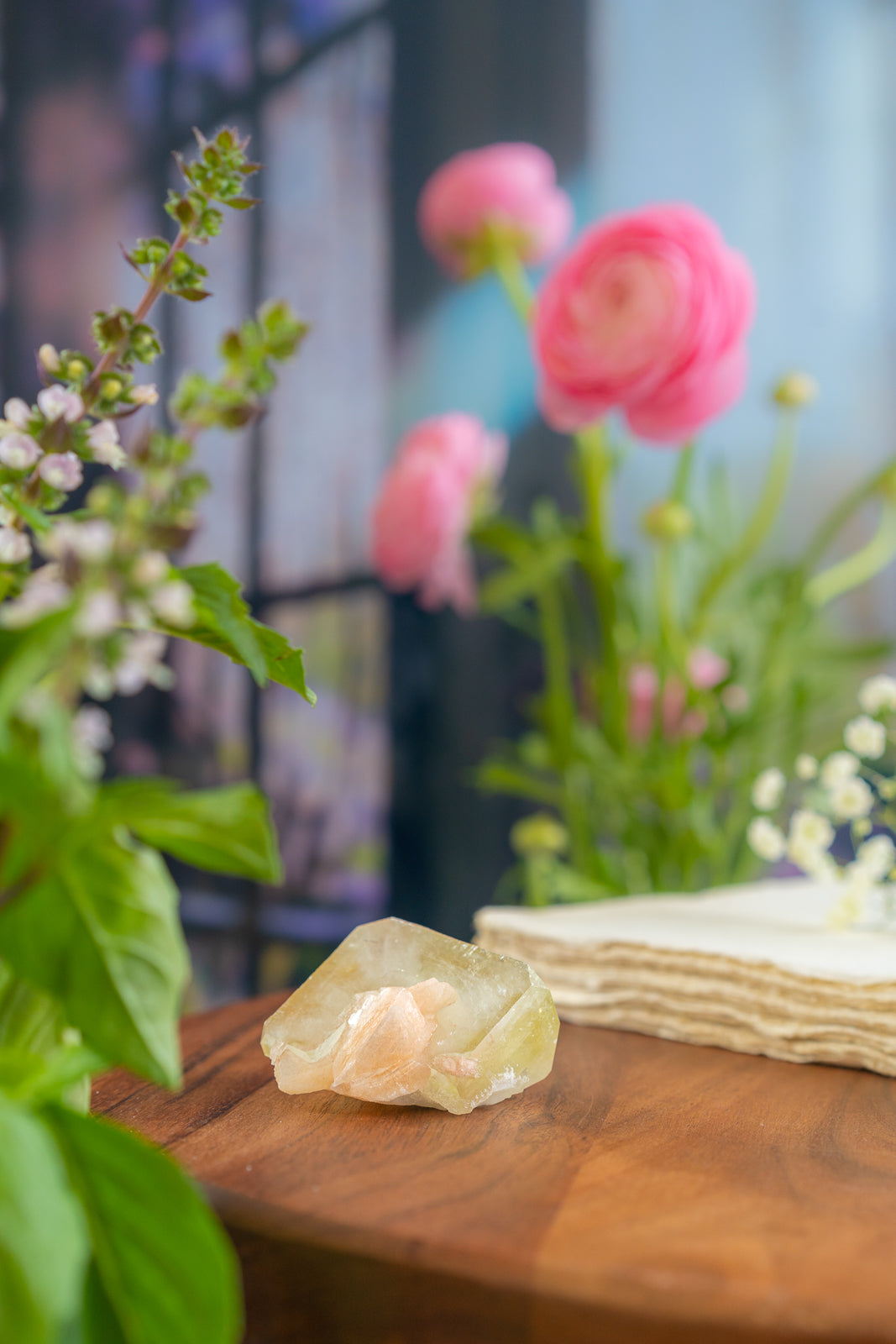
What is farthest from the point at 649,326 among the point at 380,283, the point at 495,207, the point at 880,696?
the point at 380,283

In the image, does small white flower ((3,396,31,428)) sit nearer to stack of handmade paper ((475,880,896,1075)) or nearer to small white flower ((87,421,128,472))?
small white flower ((87,421,128,472))

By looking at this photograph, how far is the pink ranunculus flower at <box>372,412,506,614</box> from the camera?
966 mm

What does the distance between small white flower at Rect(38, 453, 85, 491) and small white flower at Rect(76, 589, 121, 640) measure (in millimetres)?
97

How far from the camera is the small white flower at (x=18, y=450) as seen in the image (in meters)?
0.32

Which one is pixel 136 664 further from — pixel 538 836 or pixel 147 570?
pixel 538 836

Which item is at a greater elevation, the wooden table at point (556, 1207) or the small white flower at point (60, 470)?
the small white flower at point (60, 470)

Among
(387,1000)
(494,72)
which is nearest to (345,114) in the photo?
(494,72)

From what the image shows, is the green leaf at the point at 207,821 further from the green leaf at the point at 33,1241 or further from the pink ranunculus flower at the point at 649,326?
the pink ranunculus flower at the point at 649,326

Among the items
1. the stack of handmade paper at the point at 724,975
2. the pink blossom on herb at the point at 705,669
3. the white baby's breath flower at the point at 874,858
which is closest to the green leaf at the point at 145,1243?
the stack of handmade paper at the point at 724,975

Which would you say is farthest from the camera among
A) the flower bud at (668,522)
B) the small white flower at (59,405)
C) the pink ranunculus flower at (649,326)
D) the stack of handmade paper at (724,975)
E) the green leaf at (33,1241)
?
the flower bud at (668,522)

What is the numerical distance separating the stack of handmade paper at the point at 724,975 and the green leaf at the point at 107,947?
1.11ft

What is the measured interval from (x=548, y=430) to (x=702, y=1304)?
3.66 feet

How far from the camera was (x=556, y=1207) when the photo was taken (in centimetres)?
31

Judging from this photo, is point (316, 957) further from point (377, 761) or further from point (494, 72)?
point (494, 72)
